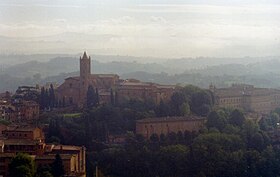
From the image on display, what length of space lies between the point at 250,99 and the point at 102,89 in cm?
457

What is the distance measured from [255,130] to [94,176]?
12.4 ft

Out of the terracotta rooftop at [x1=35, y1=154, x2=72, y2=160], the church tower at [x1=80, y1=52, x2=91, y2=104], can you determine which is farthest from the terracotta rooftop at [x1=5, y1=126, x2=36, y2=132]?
the church tower at [x1=80, y1=52, x2=91, y2=104]

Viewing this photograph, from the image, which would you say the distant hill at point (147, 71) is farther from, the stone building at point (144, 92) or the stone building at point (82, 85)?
the stone building at point (144, 92)

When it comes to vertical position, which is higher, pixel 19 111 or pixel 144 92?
pixel 144 92

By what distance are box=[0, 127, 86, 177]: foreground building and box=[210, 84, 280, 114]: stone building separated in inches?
264

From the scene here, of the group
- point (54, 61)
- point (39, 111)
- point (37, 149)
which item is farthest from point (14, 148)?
point (54, 61)

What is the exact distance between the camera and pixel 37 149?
10.1 metres

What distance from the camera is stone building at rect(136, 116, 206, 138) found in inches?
496

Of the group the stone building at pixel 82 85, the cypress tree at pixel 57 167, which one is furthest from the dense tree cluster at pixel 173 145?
the stone building at pixel 82 85

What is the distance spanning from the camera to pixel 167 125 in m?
12.8

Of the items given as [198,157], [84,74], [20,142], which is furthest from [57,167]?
[84,74]

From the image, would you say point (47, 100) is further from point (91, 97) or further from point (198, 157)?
point (198, 157)

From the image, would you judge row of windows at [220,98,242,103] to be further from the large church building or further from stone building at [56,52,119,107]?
stone building at [56,52,119,107]

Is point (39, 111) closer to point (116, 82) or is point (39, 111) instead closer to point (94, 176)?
point (116, 82)
